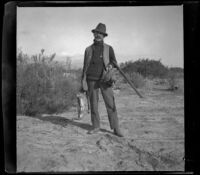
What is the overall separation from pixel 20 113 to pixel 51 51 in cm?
Answer: 166

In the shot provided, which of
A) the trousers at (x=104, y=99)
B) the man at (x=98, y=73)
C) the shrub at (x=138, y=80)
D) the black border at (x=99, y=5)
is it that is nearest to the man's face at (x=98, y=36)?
the man at (x=98, y=73)

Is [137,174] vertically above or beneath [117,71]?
beneath

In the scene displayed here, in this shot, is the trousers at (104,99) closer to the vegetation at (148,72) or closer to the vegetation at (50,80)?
the vegetation at (50,80)

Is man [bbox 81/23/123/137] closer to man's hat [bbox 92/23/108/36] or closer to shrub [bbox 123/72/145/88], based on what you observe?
man's hat [bbox 92/23/108/36]

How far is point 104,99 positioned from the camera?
5828mm

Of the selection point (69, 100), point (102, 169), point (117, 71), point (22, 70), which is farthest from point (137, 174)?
point (22, 70)

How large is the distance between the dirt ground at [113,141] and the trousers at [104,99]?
203mm

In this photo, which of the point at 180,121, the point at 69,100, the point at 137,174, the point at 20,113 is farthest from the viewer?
the point at 69,100

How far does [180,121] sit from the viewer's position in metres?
5.69

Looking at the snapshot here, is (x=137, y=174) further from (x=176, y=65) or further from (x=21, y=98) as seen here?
(x=21, y=98)

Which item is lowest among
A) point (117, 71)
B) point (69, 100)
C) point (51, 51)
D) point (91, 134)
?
point (91, 134)

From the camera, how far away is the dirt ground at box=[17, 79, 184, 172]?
5199 mm

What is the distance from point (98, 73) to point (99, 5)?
1.24 meters

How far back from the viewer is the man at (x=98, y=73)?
5676 millimetres
